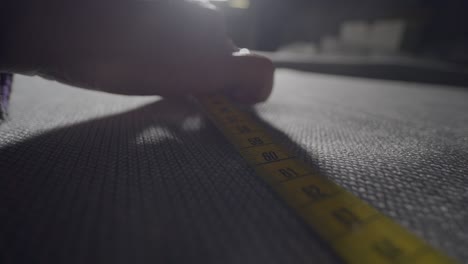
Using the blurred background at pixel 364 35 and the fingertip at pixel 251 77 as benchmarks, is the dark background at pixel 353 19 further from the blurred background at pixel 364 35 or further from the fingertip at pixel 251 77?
the fingertip at pixel 251 77

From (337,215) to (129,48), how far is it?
431 mm

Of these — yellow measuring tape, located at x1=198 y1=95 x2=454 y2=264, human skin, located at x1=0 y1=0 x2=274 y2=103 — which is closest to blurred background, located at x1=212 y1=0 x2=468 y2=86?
human skin, located at x1=0 y1=0 x2=274 y2=103

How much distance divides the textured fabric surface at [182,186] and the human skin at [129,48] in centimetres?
9

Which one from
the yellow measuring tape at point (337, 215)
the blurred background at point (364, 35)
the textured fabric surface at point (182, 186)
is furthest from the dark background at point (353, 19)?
the yellow measuring tape at point (337, 215)

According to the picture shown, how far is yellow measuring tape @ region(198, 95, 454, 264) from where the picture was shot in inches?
7.8

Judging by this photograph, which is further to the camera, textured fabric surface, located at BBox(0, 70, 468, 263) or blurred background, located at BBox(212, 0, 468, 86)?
blurred background, located at BBox(212, 0, 468, 86)

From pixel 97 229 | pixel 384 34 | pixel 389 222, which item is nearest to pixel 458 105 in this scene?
pixel 389 222

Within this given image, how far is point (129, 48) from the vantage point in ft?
1.44

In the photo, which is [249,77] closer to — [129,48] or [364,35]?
[129,48]

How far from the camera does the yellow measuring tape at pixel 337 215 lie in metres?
0.20

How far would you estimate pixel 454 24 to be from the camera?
2891 mm

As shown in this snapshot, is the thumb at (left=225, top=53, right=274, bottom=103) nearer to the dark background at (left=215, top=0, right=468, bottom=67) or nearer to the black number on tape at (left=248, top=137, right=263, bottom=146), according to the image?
the black number on tape at (left=248, top=137, right=263, bottom=146)

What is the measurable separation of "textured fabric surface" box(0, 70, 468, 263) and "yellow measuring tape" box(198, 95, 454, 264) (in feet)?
0.05

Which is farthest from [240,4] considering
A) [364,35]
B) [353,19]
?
[364,35]
